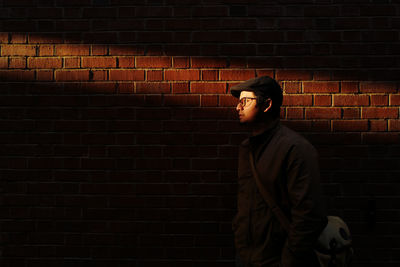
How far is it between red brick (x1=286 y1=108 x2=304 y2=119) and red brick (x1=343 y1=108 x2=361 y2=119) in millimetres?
340

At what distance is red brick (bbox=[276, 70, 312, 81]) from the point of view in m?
2.63

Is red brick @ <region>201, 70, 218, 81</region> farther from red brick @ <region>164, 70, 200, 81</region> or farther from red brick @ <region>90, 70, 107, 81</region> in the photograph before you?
red brick @ <region>90, 70, 107, 81</region>

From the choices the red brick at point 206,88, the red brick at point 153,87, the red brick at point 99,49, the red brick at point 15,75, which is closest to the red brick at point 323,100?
the red brick at point 206,88

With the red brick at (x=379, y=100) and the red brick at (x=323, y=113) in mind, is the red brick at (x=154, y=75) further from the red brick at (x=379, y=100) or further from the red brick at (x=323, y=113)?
the red brick at (x=379, y=100)

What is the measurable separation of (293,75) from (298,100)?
0.21m

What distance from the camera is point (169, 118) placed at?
2.68 metres

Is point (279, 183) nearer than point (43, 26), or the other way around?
point (279, 183)

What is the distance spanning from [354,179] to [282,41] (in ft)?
4.10

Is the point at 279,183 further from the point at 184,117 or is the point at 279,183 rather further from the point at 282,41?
the point at 282,41

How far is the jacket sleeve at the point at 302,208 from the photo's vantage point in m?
1.66

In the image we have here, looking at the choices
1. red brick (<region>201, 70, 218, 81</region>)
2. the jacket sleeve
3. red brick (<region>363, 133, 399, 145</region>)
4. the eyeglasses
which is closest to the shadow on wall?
red brick (<region>363, 133, 399, 145</region>)

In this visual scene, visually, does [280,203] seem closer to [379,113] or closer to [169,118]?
[169,118]

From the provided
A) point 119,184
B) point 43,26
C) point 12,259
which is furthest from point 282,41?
point 12,259

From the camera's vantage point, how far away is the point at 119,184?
8.82 feet
